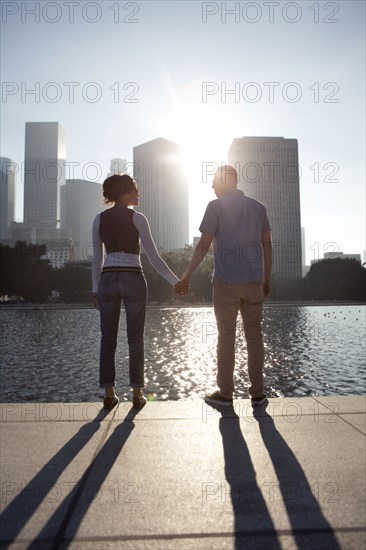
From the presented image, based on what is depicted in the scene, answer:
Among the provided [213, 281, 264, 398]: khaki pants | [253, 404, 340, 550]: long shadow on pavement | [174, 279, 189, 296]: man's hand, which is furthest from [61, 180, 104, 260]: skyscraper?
[253, 404, 340, 550]: long shadow on pavement

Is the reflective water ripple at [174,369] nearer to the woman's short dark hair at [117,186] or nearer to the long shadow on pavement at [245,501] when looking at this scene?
the woman's short dark hair at [117,186]

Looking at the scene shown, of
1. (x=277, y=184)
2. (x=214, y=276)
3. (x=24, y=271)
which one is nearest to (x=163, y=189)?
(x=277, y=184)

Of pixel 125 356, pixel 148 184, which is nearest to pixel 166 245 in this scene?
pixel 148 184

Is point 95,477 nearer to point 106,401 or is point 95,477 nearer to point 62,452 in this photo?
point 62,452

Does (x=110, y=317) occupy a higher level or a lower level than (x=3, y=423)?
higher

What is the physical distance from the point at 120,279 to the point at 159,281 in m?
70.0

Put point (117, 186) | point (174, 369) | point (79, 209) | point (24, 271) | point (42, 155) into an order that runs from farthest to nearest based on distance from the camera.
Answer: point (42, 155) → point (79, 209) → point (24, 271) → point (174, 369) → point (117, 186)

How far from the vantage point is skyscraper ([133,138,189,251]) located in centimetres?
14750

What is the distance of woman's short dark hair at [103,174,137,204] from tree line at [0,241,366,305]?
2209 inches

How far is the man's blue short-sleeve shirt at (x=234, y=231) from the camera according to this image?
13.2ft

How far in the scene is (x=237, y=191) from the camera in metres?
4.21

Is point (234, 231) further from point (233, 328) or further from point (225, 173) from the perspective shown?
point (233, 328)

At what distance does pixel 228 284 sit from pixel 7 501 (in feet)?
8.19

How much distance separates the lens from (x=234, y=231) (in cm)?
409
